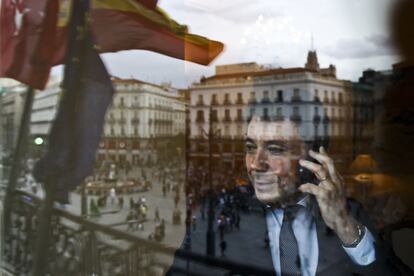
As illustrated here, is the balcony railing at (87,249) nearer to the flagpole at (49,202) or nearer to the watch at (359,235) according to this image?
the flagpole at (49,202)

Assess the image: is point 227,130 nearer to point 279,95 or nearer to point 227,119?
point 227,119

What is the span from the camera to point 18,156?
6.77ft

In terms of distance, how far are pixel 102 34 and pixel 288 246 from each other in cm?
117

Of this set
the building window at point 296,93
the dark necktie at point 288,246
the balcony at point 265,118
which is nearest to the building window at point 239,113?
the balcony at point 265,118

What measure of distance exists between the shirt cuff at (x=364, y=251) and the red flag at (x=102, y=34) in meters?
0.79

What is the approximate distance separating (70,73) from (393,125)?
1.34m

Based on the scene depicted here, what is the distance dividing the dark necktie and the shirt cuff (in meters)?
Answer: 0.14

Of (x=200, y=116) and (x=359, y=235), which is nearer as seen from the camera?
(x=359, y=235)

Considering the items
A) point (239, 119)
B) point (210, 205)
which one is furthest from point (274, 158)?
point (210, 205)

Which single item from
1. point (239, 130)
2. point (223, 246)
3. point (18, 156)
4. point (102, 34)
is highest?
point (102, 34)

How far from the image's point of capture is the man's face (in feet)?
3.56

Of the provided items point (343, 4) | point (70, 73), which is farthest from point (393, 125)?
point (70, 73)

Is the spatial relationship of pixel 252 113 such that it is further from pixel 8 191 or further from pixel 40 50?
pixel 8 191

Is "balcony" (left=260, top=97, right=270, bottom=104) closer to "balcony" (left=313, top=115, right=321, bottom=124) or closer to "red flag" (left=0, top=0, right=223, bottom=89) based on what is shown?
"balcony" (left=313, top=115, right=321, bottom=124)
